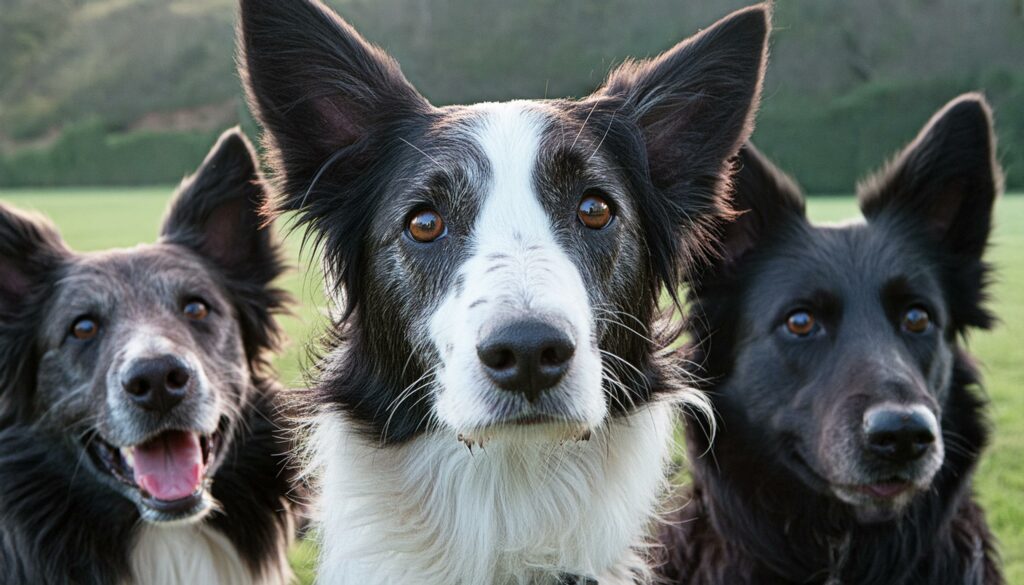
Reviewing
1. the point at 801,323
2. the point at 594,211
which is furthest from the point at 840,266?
the point at 594,211

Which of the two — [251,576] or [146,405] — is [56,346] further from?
[251,576]

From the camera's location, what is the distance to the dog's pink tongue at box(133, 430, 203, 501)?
435 cm

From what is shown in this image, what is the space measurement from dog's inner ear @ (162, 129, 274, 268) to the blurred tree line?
33807 millimetres

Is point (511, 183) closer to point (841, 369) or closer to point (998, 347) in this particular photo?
point (841, 369)

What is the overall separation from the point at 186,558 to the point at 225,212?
1.75 meters

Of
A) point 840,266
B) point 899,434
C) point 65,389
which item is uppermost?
point 840,266

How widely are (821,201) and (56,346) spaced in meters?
32.4

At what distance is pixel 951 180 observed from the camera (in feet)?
14.9

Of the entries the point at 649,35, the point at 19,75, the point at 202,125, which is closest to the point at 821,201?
the point at 649,35

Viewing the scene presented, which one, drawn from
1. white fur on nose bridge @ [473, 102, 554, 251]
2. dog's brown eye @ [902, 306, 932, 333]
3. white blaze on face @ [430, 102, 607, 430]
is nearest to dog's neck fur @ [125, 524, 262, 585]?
white blaze on face @ [430, 102, 607, 430]

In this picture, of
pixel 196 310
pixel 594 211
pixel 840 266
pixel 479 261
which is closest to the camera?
pixel 479 261

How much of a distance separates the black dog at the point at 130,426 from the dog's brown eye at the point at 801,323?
2.41 metres

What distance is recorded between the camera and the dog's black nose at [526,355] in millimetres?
2750

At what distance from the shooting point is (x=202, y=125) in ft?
183
